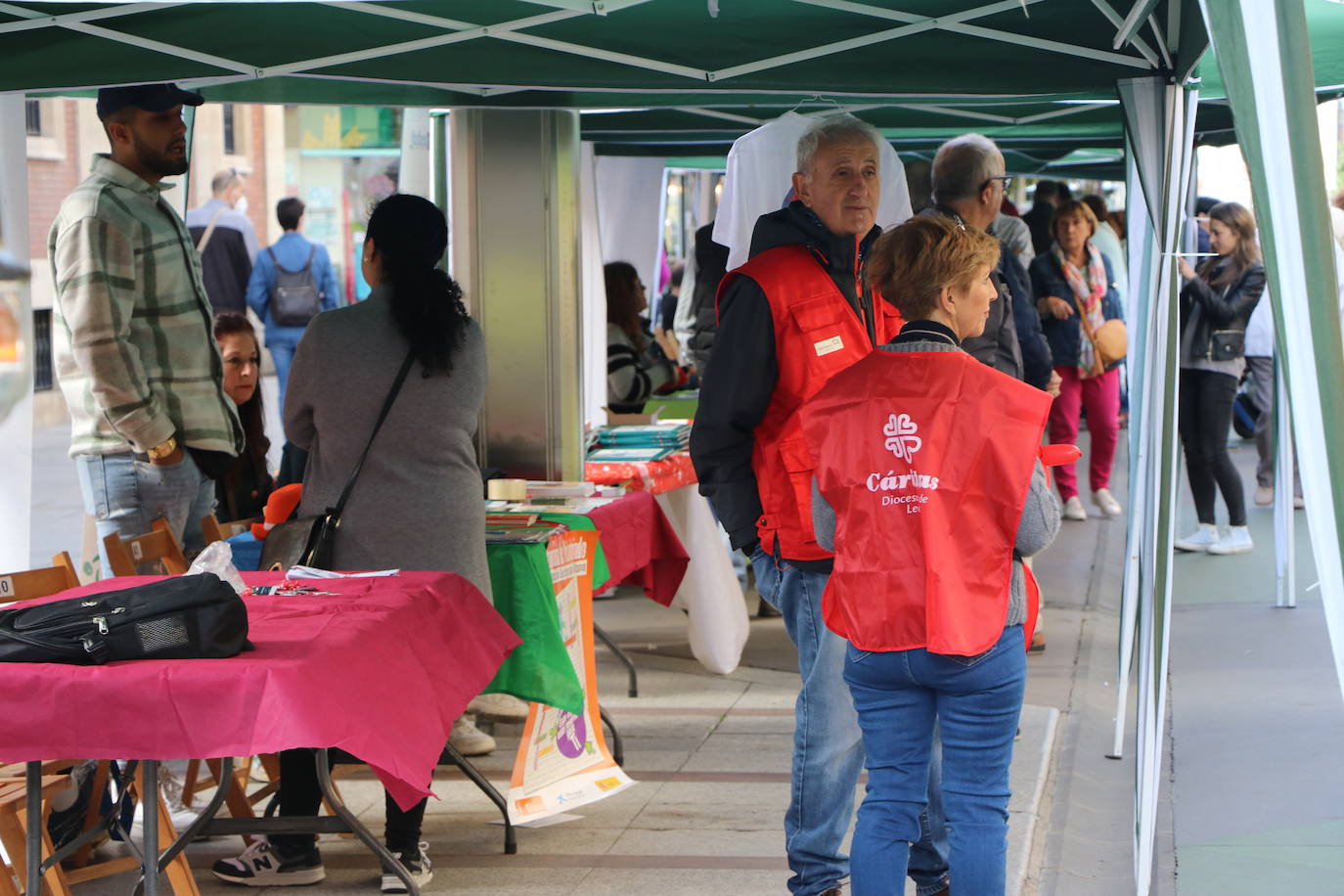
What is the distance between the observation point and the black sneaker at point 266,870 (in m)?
4.27

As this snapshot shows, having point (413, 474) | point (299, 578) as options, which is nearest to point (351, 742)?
point (299, 578)

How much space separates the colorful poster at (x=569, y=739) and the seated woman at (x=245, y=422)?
4.31 ft

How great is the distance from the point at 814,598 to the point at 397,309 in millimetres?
A: 1331

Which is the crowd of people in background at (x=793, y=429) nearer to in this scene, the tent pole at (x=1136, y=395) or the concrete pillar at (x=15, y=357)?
the concrete pillar at (x=15, y=357)

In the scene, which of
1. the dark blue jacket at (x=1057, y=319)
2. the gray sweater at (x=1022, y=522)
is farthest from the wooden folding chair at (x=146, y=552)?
the dark blue jacket at (x=1057, y=319)

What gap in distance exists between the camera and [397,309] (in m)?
4.14

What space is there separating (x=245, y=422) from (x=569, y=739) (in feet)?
6.27

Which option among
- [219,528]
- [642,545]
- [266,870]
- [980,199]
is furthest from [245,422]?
[980,199]

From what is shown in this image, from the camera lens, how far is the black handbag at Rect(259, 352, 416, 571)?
13.5 ft

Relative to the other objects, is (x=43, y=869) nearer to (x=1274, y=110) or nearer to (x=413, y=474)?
(x=413, y=474)

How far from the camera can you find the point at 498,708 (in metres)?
6.07

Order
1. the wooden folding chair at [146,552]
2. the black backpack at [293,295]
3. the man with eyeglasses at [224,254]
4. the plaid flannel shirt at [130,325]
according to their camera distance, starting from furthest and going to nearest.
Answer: the black backpack at [293,295], the man with eyeglasses at [224,254], the plaid flannel shirt at [130,325], the wooden folding chair at [146,552]

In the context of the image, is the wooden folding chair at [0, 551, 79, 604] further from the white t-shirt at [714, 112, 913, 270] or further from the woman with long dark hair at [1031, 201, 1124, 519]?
the woman with long dark hair at [1031, 201, 1124, 519]

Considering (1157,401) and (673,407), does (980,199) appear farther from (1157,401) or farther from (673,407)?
(673,407)
